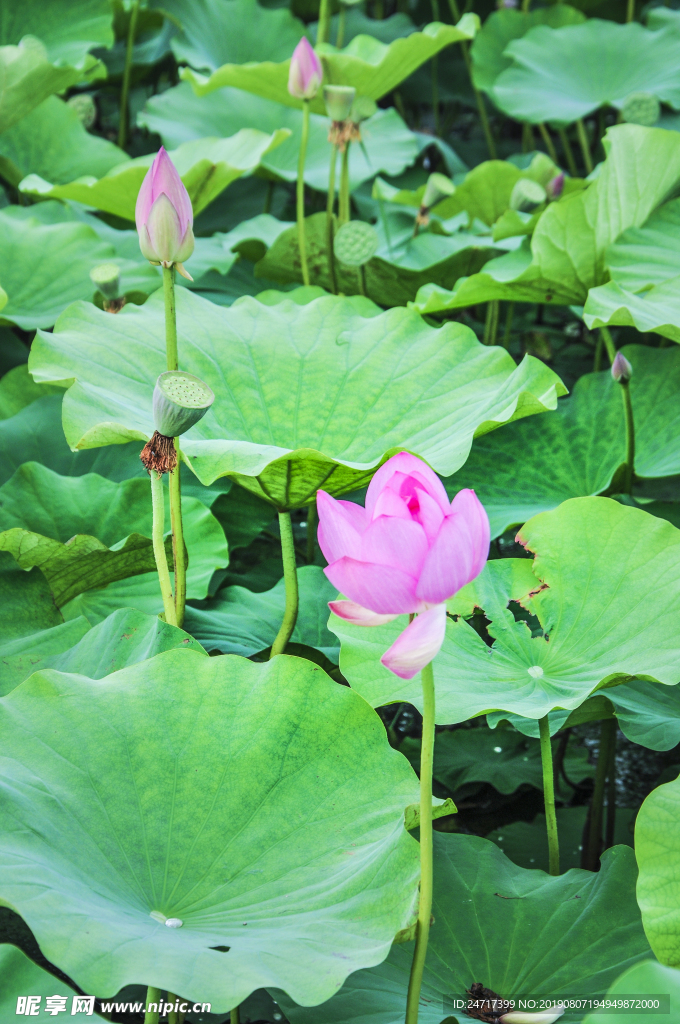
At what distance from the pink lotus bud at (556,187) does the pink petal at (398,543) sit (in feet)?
4.90

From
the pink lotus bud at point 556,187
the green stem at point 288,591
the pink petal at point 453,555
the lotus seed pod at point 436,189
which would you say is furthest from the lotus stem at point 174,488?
the pink lotus bud at point 556,187

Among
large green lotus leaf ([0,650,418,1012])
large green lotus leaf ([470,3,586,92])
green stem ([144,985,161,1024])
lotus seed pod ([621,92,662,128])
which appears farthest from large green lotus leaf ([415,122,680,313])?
large green lotus leaf ([470,3,586,92])

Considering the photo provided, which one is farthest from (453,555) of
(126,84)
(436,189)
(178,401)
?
(126,84)

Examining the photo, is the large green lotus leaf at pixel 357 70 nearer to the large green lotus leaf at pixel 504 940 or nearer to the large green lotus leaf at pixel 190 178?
the large green lotus leaf at pixel 190 178

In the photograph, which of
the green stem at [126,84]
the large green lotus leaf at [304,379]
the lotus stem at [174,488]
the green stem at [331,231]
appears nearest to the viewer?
the lotus stem at [174,488]

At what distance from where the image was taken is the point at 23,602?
1070mm

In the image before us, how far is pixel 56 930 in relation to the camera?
57 centimetres

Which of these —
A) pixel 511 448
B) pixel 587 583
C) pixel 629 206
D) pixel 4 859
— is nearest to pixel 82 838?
pixel 4 859

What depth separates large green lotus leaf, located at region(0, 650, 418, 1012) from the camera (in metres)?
0.58

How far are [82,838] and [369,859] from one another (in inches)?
9.1

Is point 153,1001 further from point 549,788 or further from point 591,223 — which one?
point 591,223

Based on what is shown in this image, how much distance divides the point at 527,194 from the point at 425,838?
1.46 metres

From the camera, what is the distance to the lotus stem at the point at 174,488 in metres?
0.83

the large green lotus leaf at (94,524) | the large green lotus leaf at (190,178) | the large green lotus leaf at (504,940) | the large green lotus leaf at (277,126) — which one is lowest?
the large green lotus leaf at (504,940)
